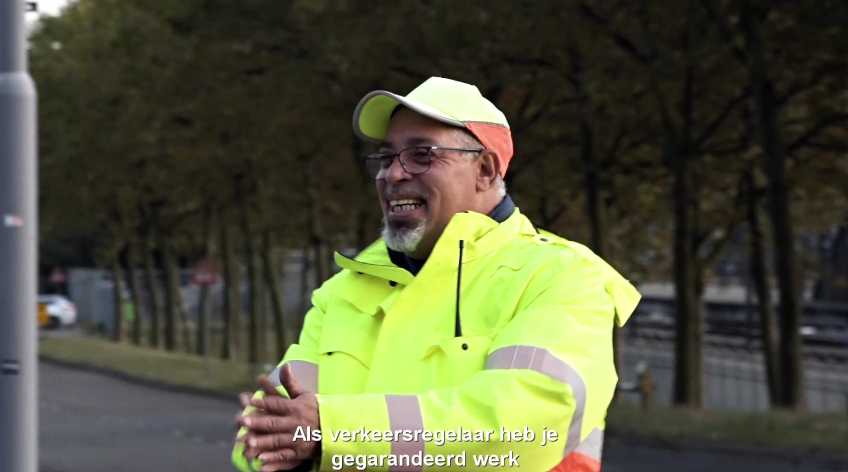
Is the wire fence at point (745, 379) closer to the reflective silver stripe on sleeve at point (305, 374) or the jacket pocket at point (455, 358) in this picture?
the reflective silver stripe on sleeve at point (305, 374)

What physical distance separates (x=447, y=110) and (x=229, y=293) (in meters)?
38.4

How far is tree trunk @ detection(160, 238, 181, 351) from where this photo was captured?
47.0 m

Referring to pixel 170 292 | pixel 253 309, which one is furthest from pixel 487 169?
pixel 170 292

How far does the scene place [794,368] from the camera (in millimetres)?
19484

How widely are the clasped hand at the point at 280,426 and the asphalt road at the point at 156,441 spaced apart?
12.5 metres

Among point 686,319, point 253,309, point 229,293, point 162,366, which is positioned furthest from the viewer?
point 229,293

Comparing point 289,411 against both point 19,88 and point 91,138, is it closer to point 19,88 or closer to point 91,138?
point 19,88

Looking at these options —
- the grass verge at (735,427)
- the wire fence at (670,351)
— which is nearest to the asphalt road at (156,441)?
the grass verge at (735,427)

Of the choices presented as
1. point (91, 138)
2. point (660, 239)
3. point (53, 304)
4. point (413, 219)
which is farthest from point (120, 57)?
point (53, 304)

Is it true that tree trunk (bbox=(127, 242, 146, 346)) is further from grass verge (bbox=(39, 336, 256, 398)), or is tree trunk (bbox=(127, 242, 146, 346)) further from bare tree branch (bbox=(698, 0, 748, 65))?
bare tree branch (bbox=(698, 0, 748, 65))

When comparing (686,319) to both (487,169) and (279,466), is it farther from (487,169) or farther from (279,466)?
(279,466)

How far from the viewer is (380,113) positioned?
2861 millimetres

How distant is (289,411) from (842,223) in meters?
27.9

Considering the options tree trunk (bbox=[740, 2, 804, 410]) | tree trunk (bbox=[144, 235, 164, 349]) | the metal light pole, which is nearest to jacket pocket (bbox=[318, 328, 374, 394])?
the metal light pole
